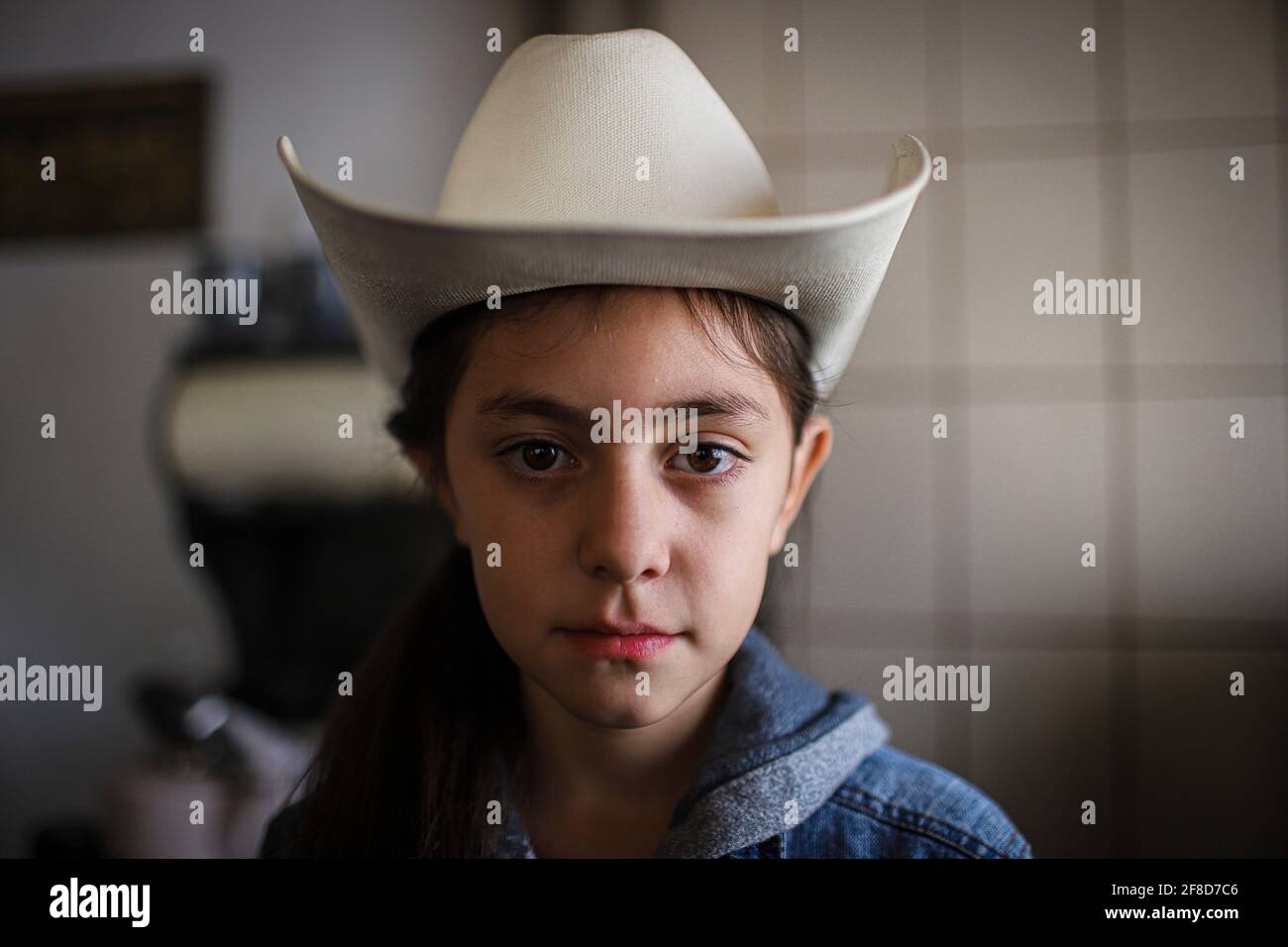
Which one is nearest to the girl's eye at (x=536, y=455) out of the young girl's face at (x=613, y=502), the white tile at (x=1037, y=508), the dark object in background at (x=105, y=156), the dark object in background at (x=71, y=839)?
the young girl's face at (x=613, y=502)

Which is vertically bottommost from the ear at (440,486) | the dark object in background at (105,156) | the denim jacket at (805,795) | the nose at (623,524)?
the denim jacket at (805,795)

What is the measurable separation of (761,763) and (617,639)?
17 centimetres

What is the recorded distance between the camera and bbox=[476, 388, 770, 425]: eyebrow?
580 millimetres

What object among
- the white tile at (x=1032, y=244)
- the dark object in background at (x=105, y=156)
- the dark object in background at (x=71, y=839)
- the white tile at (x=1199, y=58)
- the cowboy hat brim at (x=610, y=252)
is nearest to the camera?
the cowboy hat brim at (x=610, y=252)

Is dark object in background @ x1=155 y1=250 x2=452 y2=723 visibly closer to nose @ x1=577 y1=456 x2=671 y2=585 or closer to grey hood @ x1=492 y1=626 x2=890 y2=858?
grey hood @ x1=492 y1=626 x2=890 y2=858

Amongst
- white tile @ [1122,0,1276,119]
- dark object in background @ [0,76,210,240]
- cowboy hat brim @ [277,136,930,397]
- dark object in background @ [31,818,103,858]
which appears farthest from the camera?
dark object in background @ [0,76,210,240]

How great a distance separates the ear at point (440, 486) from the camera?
71cm

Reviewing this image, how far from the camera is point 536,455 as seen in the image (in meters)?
0.61

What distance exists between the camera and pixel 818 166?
891mm

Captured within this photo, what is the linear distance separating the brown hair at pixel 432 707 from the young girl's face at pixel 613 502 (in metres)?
0.06

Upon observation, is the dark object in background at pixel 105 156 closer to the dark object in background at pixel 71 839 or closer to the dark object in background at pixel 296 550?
the dark object in background at pixel 296 550

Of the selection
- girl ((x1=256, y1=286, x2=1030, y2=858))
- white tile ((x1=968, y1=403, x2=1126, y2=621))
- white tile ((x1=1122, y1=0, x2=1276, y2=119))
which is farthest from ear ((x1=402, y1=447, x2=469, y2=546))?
white tile ((x1=1122, y1=0, x2=1276, y2=119))

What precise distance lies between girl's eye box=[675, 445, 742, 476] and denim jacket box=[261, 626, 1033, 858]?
0.20 metres
